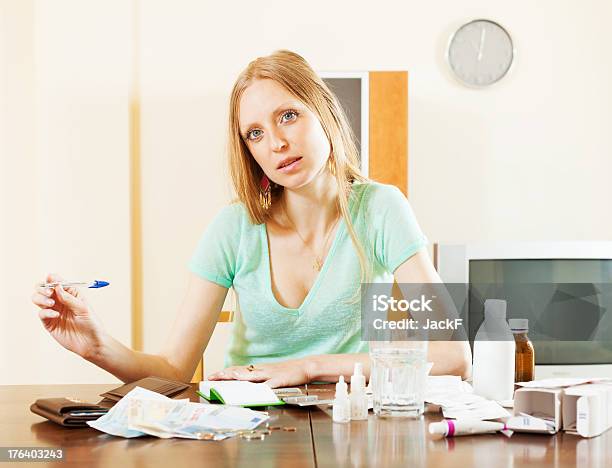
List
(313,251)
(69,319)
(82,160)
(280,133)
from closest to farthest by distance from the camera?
(69,319) < (280,133) < (313,251) < (82,160)

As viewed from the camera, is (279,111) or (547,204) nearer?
(279,111)

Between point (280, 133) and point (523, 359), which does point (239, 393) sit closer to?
point (523, 359)

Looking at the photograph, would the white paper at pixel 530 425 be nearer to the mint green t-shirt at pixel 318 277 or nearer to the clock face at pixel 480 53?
the mint green t-shirt at pixel 318 277

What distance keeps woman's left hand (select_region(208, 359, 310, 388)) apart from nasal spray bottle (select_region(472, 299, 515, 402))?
14.1 inches

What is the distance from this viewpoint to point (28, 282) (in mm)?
3539

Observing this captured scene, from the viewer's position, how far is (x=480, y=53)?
11.9 ft

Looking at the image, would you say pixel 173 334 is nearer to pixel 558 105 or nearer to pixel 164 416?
pixel 164 416

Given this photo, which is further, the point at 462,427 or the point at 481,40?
the point at 481,40

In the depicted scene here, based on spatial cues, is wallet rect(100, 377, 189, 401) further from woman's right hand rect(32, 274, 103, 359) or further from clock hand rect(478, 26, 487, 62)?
clock hand rect(478, 26, 487, 62)

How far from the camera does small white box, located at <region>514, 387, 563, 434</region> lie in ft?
3.88

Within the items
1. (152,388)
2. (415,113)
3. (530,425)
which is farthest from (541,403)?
(415,113)

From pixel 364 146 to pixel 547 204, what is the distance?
0.98m

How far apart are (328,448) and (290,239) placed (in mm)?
926

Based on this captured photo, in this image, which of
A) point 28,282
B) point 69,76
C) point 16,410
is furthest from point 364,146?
point 16,410
